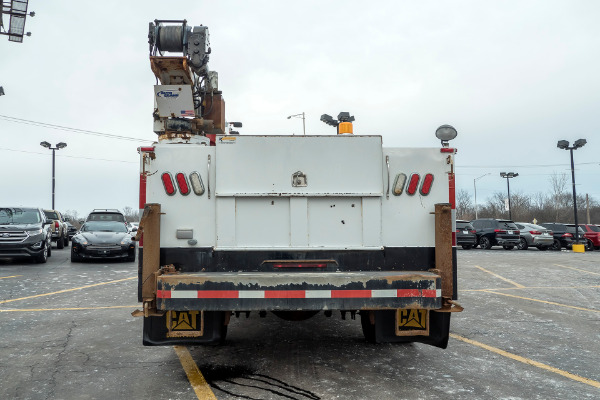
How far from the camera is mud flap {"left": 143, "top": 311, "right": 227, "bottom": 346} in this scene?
159 inches

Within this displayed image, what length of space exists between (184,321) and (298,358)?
4.74 ft

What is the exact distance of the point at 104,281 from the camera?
10.9 meters

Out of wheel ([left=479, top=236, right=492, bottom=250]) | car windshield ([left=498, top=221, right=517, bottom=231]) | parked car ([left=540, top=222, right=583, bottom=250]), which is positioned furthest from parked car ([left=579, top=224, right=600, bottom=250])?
wheel ([left=479, top=236, right=492, bottom=250])

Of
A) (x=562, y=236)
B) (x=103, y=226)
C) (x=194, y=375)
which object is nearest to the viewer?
(x=194, y=375)

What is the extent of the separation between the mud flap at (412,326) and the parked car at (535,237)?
22396 millimetres

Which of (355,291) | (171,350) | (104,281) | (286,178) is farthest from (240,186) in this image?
(104,281)

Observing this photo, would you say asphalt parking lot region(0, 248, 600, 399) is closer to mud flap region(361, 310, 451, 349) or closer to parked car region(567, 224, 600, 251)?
mud flap region(361, 310, 451, 349)

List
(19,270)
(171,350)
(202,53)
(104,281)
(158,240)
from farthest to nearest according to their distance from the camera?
1. (19,270)
2. (104,281)
3. (202,53)
4. (171,350)
5. (158,240)

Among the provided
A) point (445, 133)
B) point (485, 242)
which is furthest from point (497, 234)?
point (445, 133)

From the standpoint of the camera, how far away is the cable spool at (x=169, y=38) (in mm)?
7293

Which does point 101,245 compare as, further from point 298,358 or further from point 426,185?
point 426,185

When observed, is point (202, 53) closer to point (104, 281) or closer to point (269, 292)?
point (269, 292)

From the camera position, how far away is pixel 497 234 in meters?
24.4

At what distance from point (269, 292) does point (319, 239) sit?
32.6 inches
